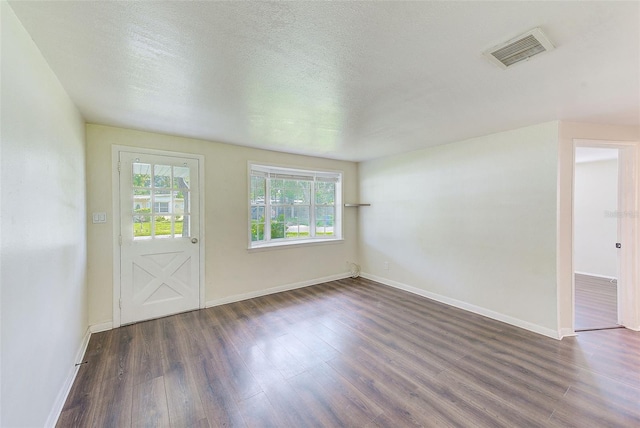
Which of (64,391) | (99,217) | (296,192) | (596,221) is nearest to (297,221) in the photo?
(296,192)

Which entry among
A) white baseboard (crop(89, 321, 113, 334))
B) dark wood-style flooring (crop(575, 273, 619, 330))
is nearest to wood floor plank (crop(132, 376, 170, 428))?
white baseboard (crop(89, 321, 113, 334))

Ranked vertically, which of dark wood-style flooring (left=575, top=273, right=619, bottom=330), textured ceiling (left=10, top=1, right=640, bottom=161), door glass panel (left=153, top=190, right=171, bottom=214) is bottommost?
dark wood-style flooring (left=575, top=273, right=619, bottom=330)

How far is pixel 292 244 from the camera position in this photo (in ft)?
14.2

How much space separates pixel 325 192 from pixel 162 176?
2.71 metres

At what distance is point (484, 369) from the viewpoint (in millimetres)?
2170

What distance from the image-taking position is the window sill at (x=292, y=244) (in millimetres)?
4002

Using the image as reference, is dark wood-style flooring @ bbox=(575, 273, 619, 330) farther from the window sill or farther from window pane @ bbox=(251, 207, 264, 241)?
window pane @ bbox=(251, 207, 264, 241)

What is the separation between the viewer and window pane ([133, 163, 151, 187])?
3068mm

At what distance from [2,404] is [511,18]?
2.81m

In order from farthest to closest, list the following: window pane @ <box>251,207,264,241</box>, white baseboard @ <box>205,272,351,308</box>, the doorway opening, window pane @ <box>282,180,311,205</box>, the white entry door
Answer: the doorway opening < window pane @ <box>282,180,311,205</box> < window pane @ <box>251,207,264,241</box> < white baseboard @ <box>205,272,351,308</box> < the white entry door

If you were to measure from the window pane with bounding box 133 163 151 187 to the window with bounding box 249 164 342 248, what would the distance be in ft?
4.30

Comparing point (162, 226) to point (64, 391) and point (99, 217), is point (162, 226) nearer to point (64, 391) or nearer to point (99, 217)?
point (99, 217)

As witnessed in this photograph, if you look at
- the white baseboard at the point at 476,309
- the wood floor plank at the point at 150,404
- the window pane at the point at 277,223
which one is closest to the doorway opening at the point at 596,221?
the white baseboard at the point at 476,309

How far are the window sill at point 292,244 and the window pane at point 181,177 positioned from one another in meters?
1.26
